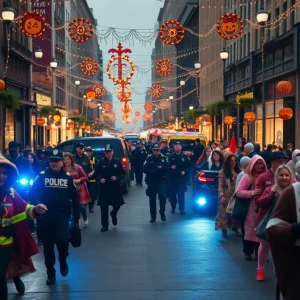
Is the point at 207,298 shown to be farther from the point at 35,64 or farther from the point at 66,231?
the point at 35,64

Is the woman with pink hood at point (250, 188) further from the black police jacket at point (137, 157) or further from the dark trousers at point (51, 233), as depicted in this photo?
the black police jacket at point (137, 157)

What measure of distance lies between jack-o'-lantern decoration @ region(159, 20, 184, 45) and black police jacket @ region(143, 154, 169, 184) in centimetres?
1153

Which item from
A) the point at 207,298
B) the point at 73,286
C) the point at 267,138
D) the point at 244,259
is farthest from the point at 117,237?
the point at 267,138

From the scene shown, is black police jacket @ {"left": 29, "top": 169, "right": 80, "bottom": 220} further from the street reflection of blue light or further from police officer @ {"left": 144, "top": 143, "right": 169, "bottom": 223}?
the street reflection of blue light

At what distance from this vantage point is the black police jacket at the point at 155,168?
602 inches

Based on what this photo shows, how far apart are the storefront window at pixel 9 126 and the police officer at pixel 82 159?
26620mm

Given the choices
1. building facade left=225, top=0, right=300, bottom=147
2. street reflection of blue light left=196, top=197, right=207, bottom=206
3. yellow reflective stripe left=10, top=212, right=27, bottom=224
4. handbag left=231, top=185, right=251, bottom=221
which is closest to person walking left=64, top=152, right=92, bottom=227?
street reflection of blue light left=196, top=197, right=207, bottom=206

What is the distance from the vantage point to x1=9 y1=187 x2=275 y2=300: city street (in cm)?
823

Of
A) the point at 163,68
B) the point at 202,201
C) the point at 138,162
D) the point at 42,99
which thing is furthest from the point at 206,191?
the point at 42,99

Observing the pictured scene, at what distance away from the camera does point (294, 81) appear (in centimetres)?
3266

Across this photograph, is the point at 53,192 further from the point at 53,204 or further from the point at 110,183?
the point at 110,183

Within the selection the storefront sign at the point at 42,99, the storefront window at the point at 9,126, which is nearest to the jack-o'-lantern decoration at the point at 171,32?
the storefront window at the point at 9,126

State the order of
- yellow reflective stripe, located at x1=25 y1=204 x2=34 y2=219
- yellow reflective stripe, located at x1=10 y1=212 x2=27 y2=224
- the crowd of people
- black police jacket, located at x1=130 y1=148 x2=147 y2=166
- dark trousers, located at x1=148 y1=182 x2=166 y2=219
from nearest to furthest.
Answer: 1. the crowd of people
2. yellow reflective stripe, located at x1=10 y1=212 x2=27 y2=224
3. yellow reflective stripe, located at x1=25 y1=204 x2=34 y2=219
4. dark trousers, located at x1=148 y1=182 x2=166 y2=219
5. black police jacket, located at x1=130 y1=148 x2=147 y2=166

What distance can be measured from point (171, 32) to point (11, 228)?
66.5ft
